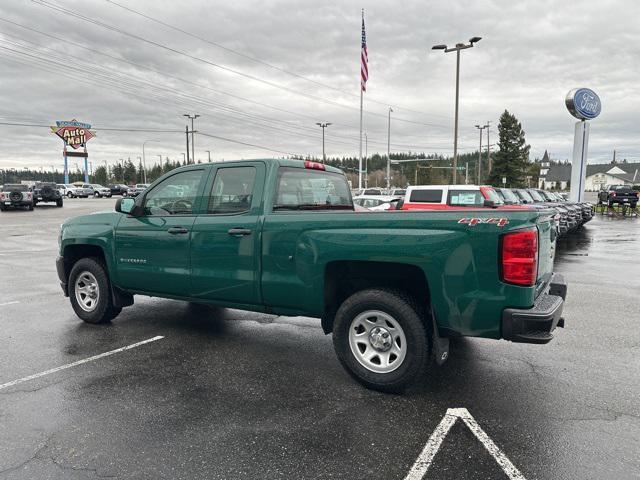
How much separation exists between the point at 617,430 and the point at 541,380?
884mm

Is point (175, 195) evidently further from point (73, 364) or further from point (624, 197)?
point (624, 197)

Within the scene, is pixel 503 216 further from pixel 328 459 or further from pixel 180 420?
pixel 180 420

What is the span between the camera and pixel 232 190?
459 centimetres

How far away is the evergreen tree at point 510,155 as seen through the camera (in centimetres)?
6250

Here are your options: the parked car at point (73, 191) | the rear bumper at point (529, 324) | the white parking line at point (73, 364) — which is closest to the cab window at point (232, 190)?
the white parking line at point (73, 364)

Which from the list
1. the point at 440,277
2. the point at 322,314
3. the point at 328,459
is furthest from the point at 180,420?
the point at 440,277

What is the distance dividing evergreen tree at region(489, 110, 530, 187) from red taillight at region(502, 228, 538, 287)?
2530 inches

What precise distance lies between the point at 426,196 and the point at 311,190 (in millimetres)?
9790

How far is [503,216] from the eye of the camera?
3.19m

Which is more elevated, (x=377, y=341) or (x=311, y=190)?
(x=311, y=190)

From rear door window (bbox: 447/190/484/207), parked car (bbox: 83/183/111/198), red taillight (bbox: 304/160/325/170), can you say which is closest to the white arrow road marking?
red taillight (bbox: 304/160/325/170)

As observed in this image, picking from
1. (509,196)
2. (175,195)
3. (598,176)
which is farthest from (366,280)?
(598,176)

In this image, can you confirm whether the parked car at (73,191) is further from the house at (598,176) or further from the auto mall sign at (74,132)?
the house at (598,176)

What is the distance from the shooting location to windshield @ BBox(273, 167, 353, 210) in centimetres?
450
